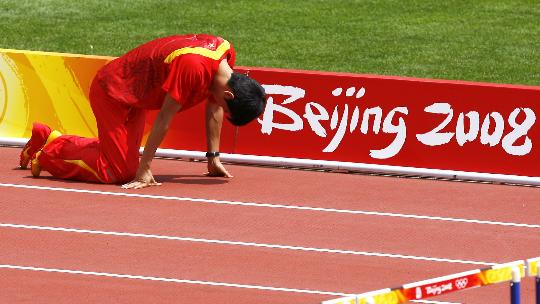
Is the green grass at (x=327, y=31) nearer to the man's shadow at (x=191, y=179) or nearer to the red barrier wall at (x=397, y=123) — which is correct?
the red barrier wall at (x=397, y=123)

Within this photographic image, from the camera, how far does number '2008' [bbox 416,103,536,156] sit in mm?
14016

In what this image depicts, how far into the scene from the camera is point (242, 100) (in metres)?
12.8

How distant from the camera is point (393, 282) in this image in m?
10.8

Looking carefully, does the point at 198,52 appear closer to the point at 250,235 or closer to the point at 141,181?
the point at 141,181

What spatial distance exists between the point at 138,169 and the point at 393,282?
322cm

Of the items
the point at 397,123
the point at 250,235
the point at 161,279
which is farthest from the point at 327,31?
the point at 161,279

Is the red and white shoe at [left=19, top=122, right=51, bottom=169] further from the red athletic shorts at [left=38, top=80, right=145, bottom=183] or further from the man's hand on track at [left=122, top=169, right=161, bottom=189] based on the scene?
the man's hand on track at [left=122, top=169, right=161, bottom=189]

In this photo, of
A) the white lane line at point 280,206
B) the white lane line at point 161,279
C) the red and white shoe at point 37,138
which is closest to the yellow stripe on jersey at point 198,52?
the white lane line at point 280,206

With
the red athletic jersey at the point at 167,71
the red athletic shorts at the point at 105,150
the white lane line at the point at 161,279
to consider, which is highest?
the red athletic jersey at the point at 167,71

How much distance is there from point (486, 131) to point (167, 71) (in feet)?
9.56

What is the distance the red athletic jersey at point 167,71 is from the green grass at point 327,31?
6.34 m

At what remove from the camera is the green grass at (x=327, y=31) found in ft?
65.0

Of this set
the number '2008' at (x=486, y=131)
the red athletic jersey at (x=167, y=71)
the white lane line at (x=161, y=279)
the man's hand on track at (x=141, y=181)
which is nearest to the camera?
the white lane line at (x=161, y=279)

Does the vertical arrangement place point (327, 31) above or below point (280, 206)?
Result: above
